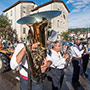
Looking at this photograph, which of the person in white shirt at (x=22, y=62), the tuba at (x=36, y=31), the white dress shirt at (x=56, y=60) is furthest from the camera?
the white dress shirt at (x=56, y=60)

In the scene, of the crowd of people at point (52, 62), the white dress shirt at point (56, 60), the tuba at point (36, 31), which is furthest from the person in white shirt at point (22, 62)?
the white dress shirt at point (56, 60)

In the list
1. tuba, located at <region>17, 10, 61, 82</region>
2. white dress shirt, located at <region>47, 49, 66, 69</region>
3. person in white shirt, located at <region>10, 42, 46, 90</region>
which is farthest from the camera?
white dress shirt, located at <region>47, 49, 66, 69</region>

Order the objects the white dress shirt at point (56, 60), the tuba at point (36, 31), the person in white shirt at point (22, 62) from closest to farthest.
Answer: the person in white shirt at point (22, 62) < the tuba at point (36, 31) < the white dress shirt at point (56, 60)

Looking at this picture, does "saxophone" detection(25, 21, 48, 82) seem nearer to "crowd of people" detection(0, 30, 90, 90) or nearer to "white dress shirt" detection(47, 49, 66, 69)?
"crowd of people" detection(0, 30, 90, 90)

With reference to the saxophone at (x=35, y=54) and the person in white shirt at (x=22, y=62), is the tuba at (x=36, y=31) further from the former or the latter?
A: the person in white shirt at (x=22, y=62)

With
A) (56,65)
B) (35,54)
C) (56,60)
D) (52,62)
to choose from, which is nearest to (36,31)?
(35,54)

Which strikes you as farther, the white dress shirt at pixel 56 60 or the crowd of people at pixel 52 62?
the white dress shirt at pixel 56 60

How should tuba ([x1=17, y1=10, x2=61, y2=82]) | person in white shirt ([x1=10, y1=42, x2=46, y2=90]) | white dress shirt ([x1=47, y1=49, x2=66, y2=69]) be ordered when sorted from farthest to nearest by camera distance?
1. white dress shirt ([x1=47, y1=49, x2=66, y2=69])
2. tuba ([x1=17, y1=10, x2=61, y2=82])
3. person in white shirt ([x1=10, y1=42, x2=46, y2=90])

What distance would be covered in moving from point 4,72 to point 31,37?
3477 millimetres

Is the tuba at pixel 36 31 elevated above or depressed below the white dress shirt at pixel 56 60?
above

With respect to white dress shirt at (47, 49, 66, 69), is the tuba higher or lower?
higher

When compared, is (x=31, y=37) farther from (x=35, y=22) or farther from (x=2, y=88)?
(x=2, y=88)

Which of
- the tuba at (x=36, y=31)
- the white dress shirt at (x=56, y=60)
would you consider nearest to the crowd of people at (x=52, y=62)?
the white dress shirt at (x=56, y=60)

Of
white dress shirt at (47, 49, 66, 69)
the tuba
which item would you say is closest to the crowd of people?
white dress shirt at (47, 49, 66, 69)
